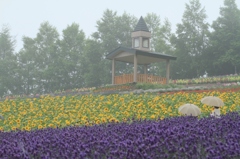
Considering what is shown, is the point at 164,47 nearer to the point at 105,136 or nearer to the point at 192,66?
the point at 192,66

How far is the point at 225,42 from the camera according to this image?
4172cm

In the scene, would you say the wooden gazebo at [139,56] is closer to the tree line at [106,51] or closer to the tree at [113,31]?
the tree line at [106,51]

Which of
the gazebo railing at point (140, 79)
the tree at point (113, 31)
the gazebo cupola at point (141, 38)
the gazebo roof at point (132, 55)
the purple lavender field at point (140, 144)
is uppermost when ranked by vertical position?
the tree at point (113, 31)

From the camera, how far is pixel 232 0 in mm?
45156

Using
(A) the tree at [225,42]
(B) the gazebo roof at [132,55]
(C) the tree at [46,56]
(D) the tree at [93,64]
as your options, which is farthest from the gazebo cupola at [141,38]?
(C) the tree at [46,56]

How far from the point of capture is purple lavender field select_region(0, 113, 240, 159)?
5289 millimetres

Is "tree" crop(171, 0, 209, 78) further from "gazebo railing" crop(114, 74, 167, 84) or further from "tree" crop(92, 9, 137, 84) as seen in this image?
"gazebo railing" crop(114, 74, 167, 84)

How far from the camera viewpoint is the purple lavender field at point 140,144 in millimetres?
A: 5289

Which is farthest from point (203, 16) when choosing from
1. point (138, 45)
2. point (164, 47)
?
point (138, 45)

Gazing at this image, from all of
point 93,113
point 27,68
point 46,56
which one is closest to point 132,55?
point 93,113

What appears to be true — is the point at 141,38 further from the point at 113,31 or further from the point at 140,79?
the point at 113,31

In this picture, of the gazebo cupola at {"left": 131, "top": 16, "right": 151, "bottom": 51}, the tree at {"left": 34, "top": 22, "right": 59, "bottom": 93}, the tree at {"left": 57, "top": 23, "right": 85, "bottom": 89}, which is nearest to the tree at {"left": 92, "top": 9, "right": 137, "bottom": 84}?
the tree at {"left": 57, "top": 23, "right": 85, "bottom": 89}

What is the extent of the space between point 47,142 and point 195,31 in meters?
42.1

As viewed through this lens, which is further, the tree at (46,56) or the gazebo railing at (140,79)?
the tree at (46,56)
